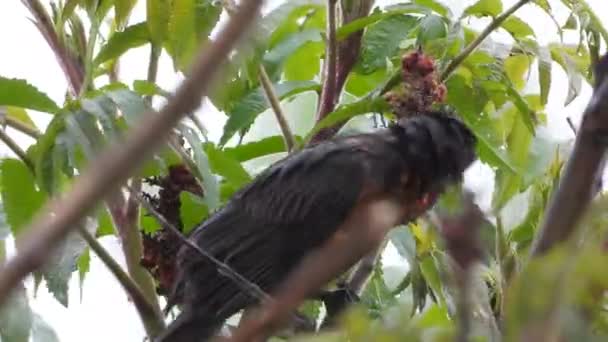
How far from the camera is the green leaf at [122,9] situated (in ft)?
3.98

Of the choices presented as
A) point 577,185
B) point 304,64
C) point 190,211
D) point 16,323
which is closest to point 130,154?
point 577,185

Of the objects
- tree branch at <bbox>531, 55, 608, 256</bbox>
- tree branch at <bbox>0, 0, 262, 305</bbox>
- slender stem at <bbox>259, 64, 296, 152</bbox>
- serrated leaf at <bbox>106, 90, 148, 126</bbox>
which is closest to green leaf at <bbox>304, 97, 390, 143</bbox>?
slender stem at <bbox>259, 64, 296, 152</bbox>

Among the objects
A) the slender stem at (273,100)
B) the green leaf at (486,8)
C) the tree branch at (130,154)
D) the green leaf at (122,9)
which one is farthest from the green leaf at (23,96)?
the tree branch at (130,154)

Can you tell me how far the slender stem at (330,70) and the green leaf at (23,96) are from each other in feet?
1.01

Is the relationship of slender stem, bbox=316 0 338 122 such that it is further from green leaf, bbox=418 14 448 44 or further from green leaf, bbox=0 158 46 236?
green leaf, bbox=0 158 46 236

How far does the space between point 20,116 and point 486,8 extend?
551mm

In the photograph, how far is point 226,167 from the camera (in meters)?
1.29

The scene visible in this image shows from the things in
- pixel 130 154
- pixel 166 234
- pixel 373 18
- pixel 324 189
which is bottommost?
pixel 324 189

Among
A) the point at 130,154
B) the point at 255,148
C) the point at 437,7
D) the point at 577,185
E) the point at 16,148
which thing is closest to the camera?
the point at 130,154

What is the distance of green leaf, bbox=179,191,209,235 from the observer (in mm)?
1279

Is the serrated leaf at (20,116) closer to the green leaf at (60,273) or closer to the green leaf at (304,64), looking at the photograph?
the green leaf at (60,273)

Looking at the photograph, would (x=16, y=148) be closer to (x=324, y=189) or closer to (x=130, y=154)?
(x=324, y=189)

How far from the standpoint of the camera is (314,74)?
4.91 feet

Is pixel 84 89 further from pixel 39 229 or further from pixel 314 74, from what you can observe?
pixel 39 229
